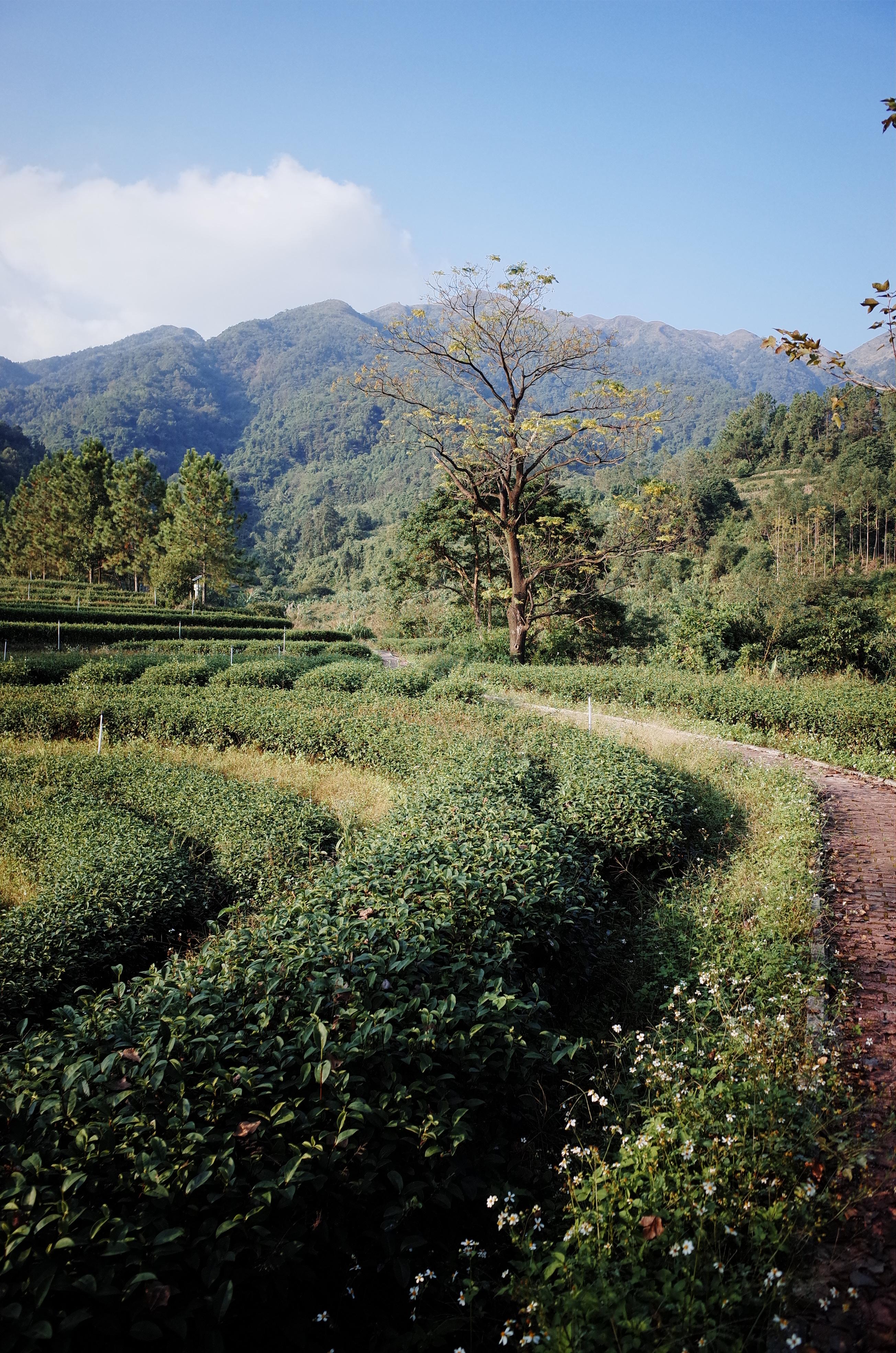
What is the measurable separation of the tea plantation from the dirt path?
131mm

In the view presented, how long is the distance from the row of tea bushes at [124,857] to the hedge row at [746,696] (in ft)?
29.0

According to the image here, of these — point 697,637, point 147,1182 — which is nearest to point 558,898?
point 147,1182

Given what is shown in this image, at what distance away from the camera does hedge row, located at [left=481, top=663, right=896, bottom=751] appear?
12.2m

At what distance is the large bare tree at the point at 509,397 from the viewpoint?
65.9ft

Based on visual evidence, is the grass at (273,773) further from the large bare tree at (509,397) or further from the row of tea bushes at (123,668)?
the large bare tree at (509,397)

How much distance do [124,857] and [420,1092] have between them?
5028mm

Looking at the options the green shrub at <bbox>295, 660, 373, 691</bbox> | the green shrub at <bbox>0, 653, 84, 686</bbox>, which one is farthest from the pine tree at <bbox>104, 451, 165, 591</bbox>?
the green shrub at <bbox>295, 660, 373, 691</bbox>

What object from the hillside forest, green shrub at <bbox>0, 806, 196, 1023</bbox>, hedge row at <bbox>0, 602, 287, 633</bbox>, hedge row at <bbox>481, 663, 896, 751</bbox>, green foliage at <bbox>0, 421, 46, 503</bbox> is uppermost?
green foliage at <bbox>0, 421, 46, 503</bbox>

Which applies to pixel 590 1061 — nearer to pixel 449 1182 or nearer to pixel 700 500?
pixel 449 1182

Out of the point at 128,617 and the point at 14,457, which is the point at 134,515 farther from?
the point at 14,457

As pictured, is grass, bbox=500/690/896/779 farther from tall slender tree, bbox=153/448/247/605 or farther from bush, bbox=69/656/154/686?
tall slender tree, bbox=153/448/247/605

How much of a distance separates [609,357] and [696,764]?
15220 millimetres

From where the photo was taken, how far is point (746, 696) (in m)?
13.8

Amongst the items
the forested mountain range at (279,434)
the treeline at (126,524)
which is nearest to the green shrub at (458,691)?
the treeline at (126,524)
